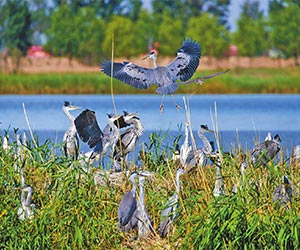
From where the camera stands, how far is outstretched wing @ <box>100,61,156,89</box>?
873 cm

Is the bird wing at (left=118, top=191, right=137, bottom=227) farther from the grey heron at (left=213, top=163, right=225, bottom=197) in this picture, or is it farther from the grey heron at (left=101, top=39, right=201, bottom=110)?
the grey heron at (left=101, top=39, right=201, bottom=110)

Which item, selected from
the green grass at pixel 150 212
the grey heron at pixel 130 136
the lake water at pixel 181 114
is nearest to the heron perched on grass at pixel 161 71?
the grey heron at pixel 130 136

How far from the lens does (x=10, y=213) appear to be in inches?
271

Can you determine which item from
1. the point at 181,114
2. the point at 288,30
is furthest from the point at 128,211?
the point at 288,30

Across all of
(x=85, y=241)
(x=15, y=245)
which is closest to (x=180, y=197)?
(x=85, y=241)

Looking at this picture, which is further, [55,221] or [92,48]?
[92,48]

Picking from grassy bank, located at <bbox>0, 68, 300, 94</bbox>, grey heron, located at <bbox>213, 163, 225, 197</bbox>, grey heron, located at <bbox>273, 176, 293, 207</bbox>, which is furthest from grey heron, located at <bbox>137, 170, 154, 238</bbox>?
Result: grassy bank, located at <bbox>0, 68, 300, 94</bbox>

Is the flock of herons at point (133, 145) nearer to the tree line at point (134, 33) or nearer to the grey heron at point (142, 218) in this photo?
the grey heron at point (142, 218)

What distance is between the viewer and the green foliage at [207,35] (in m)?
46.7

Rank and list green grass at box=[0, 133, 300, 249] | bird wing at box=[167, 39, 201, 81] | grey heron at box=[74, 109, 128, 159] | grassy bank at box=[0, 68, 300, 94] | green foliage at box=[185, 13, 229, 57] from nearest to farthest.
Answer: green grass at box=[0, 133, 300, 249], bird wing at box=[167, 39, 201, 81], grey heron at box=[74, 109, 128, 159], grassy bank at box=[0, 68, 300, 94], green foliage at box=[185, 13, 229, 57]

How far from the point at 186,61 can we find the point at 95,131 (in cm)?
113

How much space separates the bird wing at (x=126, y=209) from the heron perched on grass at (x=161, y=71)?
1939 mm

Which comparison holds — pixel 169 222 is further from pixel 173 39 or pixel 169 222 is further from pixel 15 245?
pixel 173 39

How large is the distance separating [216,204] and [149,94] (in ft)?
102
